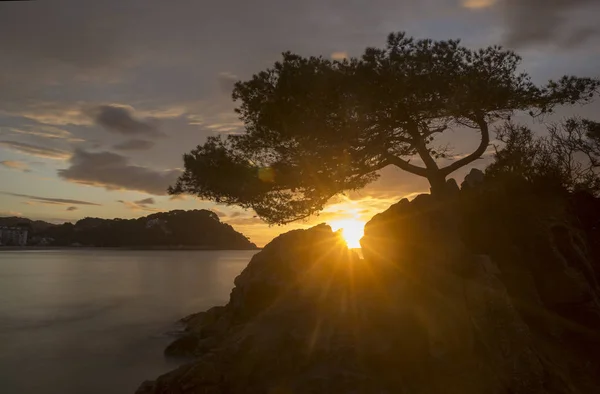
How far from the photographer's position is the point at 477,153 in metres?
18.2

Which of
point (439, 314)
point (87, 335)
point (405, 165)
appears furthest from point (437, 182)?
point (87, 335)

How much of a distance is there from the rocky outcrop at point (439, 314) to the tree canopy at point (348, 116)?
8.40 feet

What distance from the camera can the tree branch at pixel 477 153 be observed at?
18109 millimetres

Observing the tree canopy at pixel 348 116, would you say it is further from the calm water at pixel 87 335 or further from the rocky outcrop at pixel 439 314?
the calm water at pixel 87 335

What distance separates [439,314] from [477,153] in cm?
770

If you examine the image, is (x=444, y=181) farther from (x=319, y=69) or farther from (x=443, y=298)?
(x=319, y=69)

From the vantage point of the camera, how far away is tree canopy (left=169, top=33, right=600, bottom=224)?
16812 mm

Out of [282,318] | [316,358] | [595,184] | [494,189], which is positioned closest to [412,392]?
[316,358]

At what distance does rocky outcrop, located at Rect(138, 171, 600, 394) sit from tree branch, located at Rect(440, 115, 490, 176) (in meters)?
1.07

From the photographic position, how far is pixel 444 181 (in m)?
18.3

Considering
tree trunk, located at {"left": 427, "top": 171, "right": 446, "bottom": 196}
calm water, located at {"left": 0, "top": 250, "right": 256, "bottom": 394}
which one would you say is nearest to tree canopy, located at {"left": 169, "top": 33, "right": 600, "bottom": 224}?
tree trunk, located at {"left": 427, "top": 171, "right": 446, "bottom": 196}

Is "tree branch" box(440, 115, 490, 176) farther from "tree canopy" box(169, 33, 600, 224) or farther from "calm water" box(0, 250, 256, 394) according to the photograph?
"calm water" box(0, 250, 256, 394)

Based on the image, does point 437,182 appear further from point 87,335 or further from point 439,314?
point 87,335

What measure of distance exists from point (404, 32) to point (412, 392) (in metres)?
13.0
